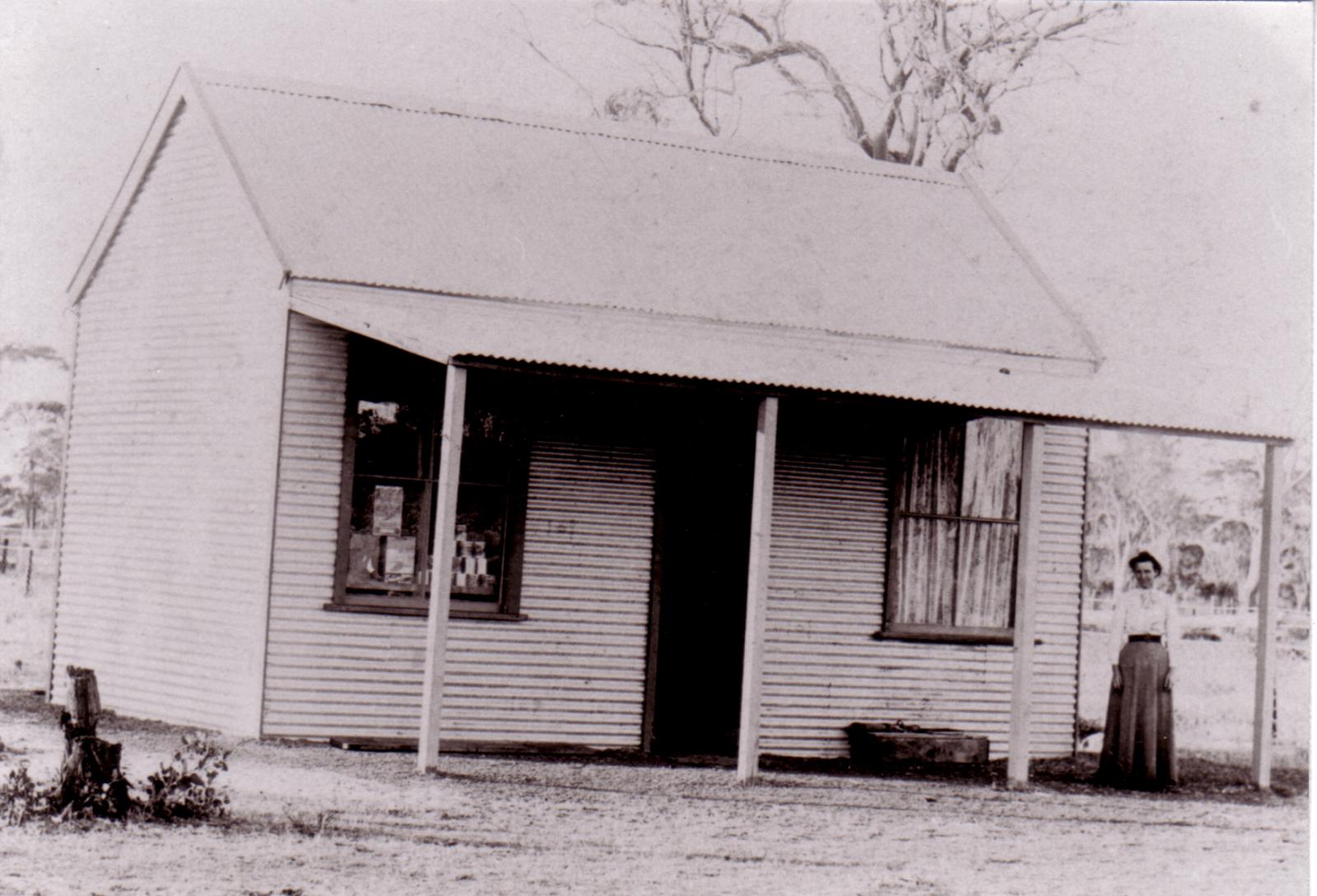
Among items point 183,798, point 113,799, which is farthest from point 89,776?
point 183,798

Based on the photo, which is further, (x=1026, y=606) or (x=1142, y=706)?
(x=1142, y=706)

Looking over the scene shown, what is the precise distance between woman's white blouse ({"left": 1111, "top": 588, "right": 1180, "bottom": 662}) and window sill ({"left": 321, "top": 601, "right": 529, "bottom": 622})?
15.4 feet

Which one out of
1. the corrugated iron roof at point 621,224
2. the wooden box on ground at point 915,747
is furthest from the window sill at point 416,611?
the wooden box on ground at point 915,747

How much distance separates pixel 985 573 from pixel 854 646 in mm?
1358

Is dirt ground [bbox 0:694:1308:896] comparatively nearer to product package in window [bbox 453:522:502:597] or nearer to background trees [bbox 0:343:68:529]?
product package in window [bbox 453:522:502:597]

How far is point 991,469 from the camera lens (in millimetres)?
13727

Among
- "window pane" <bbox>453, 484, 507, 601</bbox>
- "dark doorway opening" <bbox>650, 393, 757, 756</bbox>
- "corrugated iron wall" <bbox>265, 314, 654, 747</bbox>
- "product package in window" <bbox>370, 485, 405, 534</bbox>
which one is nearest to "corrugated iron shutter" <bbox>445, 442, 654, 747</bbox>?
"corrugated iron wall" <bbox>265, 314, 654, 747</bbox>

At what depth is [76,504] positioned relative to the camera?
1366 centimetres

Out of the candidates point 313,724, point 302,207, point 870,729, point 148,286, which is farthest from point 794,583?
point 148,286

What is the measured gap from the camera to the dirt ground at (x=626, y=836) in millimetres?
7672

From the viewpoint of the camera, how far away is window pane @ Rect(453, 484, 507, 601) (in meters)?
12.4

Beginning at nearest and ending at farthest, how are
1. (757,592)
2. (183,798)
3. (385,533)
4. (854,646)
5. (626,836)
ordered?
(183,798) < (626,836) < (757,592) < (385,533) < (854,646)

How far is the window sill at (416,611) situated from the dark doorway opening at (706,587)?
4.72 feet

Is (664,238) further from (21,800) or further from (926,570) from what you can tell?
(21,800)
